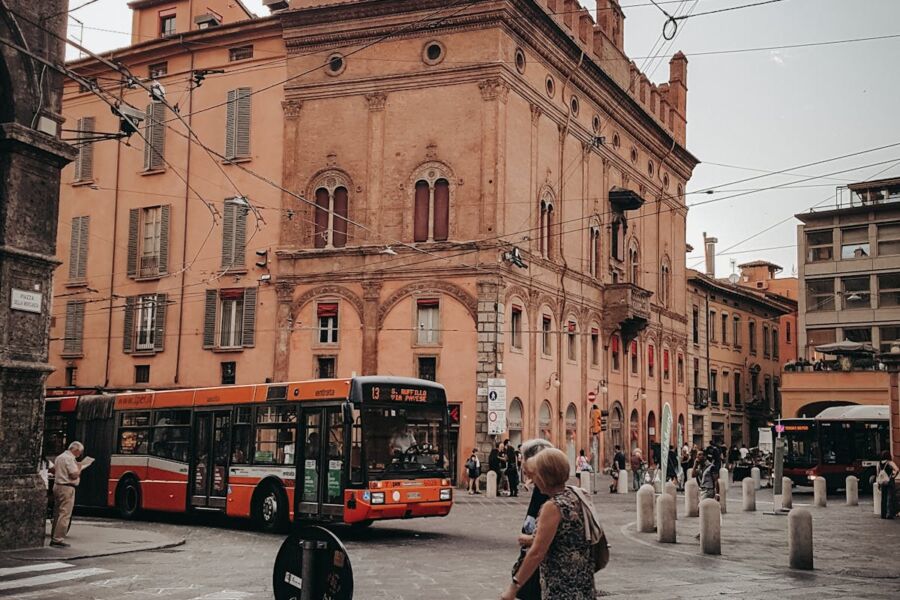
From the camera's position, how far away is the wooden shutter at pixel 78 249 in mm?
42094

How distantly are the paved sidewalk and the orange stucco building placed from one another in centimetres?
1599

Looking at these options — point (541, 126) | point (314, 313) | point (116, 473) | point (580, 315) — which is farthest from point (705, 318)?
point (116, 473)

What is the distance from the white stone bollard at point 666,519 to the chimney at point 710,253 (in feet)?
181

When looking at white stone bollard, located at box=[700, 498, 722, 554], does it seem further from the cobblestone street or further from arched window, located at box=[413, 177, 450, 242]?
arched window, located at box=[413, 177, 450, 242]

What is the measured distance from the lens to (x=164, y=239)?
40.0 metres

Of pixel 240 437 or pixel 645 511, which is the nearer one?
pixel 645 511

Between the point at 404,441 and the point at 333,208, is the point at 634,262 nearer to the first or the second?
the point at 333,208

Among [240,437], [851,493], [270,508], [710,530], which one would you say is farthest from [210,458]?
[851,493]

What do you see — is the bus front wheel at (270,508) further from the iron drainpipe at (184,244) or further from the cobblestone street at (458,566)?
the iron drainpipe at (184,244)

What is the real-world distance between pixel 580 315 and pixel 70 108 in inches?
901

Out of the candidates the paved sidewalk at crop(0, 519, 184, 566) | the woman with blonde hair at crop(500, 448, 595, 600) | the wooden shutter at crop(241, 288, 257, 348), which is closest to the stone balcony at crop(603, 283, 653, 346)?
the wooden shutter at crop(241, 288, 257, 348)

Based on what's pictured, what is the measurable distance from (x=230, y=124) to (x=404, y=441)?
23.8m

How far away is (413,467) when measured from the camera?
17859mm

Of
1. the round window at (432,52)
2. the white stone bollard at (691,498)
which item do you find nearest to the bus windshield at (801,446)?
the white stone bollard at (691,498)
